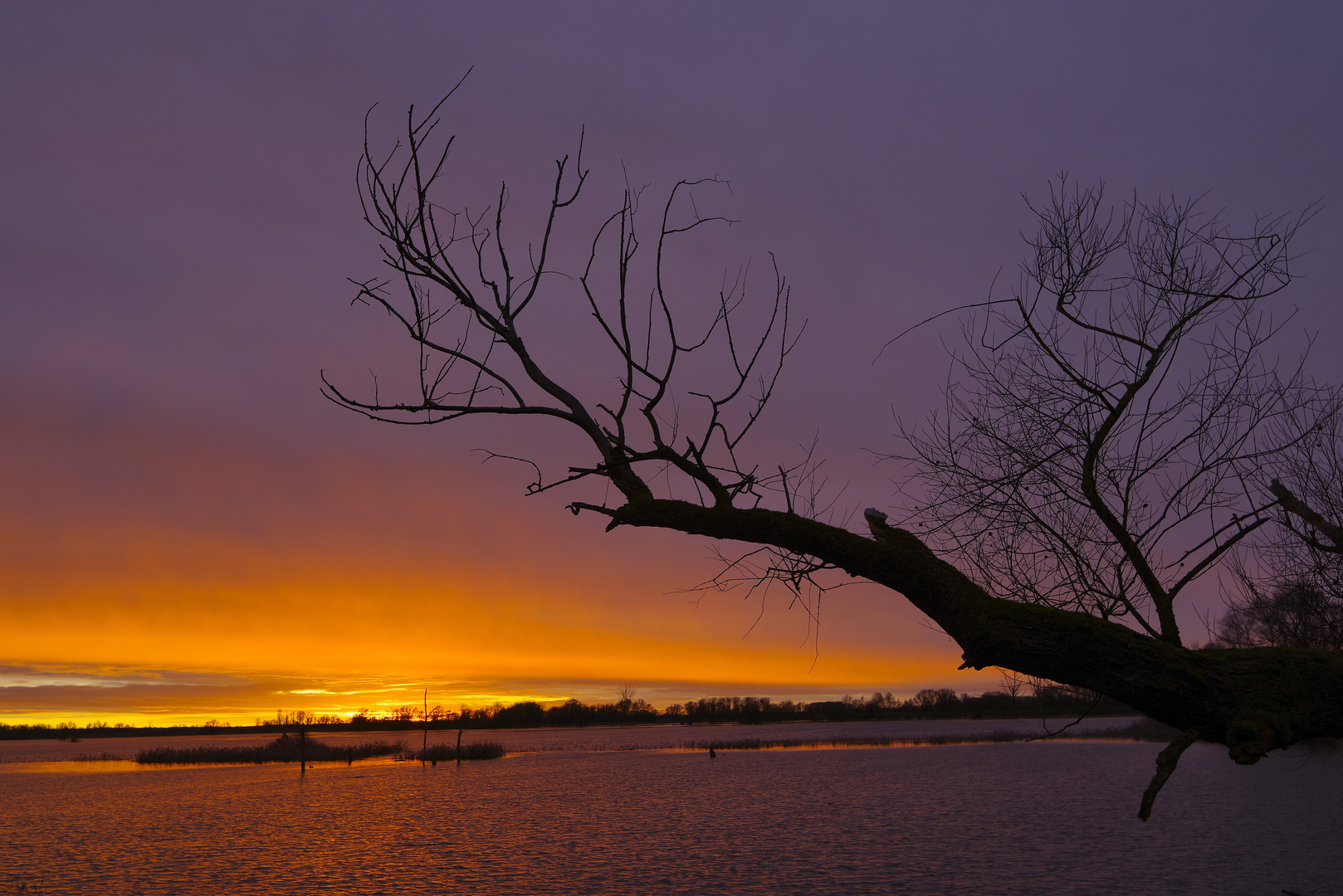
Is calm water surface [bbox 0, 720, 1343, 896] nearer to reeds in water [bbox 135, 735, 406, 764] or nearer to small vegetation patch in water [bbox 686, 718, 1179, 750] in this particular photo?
reeds in water [bbox 135, 735, 406, 764]

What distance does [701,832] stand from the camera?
32250mm

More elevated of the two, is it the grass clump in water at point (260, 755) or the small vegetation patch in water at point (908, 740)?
the grass clump in water at point (260, 755)

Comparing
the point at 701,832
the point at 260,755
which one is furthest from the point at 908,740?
the point at 701,832

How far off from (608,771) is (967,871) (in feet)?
143

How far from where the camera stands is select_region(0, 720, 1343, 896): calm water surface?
2352 cm

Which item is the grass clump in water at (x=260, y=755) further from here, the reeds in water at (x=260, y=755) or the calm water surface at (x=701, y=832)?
the calm water surface at (x=701, y=832)

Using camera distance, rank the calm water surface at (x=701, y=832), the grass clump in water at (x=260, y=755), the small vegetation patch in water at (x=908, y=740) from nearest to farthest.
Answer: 1. the calm water surface at (x=701, y=832)
2. the grass clump in water at (x=260, y=755)
3. the small vegetation patch in water at (x=908, y=740)

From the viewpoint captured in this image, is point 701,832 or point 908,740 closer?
point 701,832

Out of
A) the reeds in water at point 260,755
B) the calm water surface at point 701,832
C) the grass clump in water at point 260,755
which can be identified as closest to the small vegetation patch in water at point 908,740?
the calm water surface at point 701,832

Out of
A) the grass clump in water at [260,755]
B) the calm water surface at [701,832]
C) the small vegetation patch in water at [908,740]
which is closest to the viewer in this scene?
the calm water surface at [701,832]

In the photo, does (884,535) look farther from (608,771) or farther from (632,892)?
(608,771)

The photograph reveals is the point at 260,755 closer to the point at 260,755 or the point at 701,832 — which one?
the point at 260,755

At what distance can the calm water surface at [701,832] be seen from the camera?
77.2 ft

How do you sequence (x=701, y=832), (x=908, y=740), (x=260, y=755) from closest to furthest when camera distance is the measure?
(x=701, y=832) < (x=260, y=755) < (x=908, y=740)
